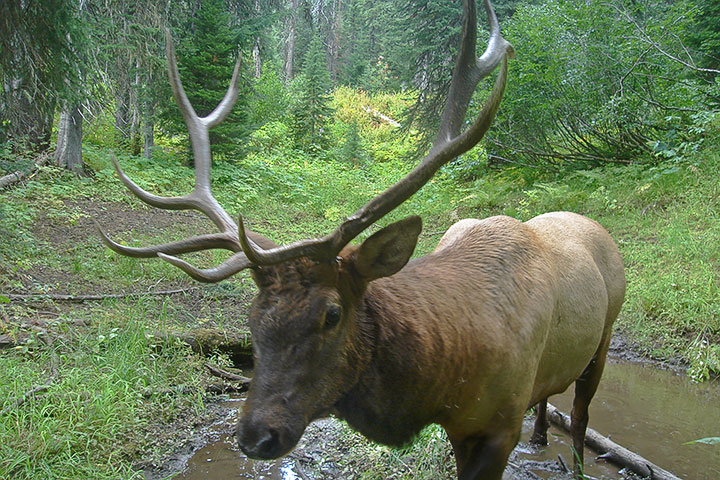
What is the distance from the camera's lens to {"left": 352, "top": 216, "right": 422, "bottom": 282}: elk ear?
244 centimetres

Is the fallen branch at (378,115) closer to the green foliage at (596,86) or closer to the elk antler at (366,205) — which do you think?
the green foliage at (596,86)

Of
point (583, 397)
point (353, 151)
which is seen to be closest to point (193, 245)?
point (583, 397)

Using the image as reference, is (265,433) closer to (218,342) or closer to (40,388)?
(40,388)

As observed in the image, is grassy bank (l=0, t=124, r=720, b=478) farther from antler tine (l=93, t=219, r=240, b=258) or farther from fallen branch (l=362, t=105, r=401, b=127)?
fallen branch (l=362, t=105, r=401, b=127)

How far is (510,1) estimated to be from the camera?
16578 millimetres

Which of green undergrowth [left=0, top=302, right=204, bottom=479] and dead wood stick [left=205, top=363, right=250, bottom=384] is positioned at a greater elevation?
green undergrowth [left=0, top=302, right=204, bottom=479]

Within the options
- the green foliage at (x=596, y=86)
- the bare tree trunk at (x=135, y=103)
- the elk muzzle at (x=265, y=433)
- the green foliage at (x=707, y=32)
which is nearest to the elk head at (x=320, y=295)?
the elk muzzle at (x=265, y=433)

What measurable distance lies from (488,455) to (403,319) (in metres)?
0.89

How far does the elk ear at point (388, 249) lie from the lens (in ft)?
8.01

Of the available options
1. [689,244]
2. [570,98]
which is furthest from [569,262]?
[570,98]

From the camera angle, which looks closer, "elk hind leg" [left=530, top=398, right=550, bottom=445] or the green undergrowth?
the green undergrowth

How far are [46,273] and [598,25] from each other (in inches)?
430

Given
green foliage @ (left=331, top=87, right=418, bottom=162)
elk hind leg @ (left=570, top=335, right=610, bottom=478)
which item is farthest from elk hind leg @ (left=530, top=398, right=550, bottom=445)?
green foliage @ (left=331, top=87, right=418, bottom=162)

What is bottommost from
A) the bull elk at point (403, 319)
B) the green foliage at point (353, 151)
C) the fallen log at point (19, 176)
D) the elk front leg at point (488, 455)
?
the green foliage at point (353, 151)
